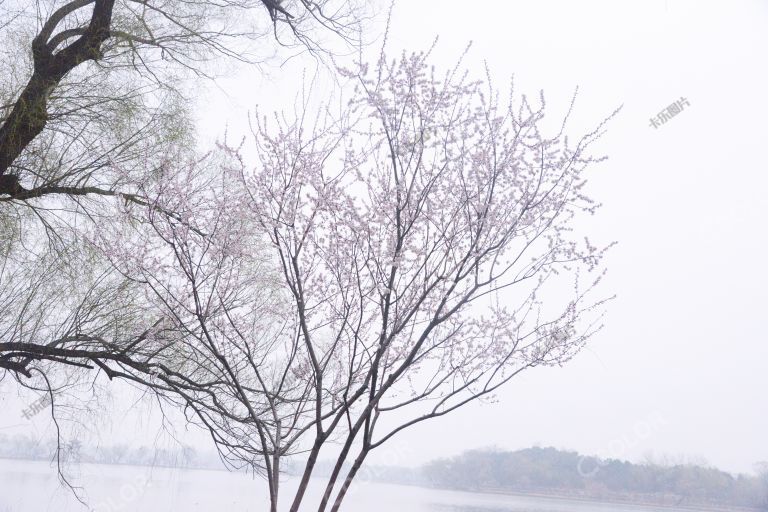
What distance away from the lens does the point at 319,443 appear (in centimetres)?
322

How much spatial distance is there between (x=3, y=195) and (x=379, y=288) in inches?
107

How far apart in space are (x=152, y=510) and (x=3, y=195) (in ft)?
31.4

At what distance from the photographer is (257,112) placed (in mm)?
3258

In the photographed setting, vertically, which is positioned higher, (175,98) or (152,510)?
(175,98)

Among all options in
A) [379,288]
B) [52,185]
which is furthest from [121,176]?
[379,288]

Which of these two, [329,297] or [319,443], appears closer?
[319,443]

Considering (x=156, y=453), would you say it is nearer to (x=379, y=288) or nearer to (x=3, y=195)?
(x=3, y=195)

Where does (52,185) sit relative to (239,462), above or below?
above

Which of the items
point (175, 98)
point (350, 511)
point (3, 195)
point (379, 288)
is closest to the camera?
point (379, 288)

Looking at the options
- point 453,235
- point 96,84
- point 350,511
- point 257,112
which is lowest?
point 350,511

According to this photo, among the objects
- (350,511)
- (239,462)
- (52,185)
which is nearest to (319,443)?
(239,462)

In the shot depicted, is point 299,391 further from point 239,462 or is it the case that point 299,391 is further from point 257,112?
point 257,112

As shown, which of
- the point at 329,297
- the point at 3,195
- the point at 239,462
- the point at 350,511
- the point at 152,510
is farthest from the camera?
the point at 350,511

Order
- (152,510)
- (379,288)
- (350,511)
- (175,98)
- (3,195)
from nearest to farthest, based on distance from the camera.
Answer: (379,288) → (3,195) → (175,98) → (152,510) → (350,511)
